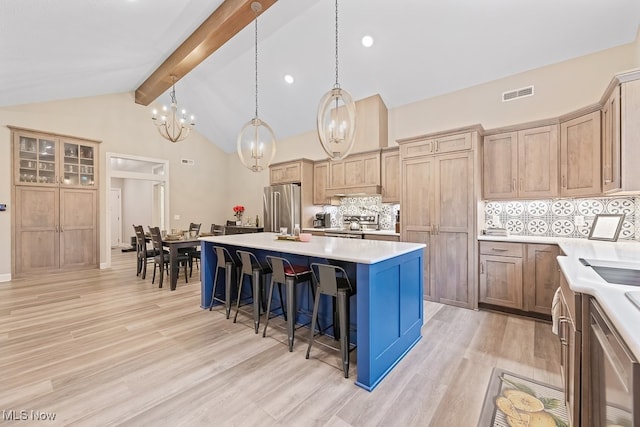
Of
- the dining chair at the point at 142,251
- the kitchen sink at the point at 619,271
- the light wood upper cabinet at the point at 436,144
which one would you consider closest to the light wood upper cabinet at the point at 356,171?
the light wood upper cabinet at the point at 436,144

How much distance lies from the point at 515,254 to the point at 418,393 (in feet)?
7.63

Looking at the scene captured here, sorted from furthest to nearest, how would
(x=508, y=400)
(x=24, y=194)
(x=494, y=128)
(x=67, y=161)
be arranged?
1. (x=67, y=161)
2. (x=24, y=194)
3. (x=494, y=128)
4. (x=508, y=400)

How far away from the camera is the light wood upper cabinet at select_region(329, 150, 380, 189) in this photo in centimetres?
501

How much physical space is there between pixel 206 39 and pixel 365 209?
3.87m

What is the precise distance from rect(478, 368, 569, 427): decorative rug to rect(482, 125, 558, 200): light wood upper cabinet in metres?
2.37

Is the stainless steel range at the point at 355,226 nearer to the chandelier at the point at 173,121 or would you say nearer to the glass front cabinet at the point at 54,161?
the chandelier at the point at 173,121

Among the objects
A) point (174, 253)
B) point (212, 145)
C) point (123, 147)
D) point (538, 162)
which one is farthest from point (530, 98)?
point (123, 147)

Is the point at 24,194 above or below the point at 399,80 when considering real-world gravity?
below

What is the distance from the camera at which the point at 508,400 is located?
1894 mm

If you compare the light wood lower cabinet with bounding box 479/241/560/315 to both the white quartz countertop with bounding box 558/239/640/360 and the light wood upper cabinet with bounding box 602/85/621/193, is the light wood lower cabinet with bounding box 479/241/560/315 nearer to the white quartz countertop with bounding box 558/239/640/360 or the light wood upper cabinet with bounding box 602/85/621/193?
the light wood upper cabinet with bounding box 602/85/621/193

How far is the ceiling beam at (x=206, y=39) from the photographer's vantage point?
→ 3449mm

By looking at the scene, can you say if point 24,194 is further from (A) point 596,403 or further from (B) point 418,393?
(A) point 596,403

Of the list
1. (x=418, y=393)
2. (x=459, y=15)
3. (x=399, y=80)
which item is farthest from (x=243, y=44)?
(x=418, y=393)

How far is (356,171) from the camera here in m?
5.24
